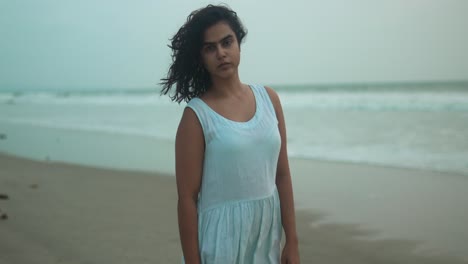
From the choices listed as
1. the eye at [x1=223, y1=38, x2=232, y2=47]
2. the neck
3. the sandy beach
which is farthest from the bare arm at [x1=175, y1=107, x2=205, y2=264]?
the sandy beach

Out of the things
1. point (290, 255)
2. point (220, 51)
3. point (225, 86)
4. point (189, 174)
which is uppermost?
point (220, 51)

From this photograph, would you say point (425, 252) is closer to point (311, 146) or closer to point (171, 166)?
point (171, 166)

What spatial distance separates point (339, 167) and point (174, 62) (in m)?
6.38

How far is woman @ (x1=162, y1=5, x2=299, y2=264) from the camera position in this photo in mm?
1821

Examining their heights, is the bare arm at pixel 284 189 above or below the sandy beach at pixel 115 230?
above

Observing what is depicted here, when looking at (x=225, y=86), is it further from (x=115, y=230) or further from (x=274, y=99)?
(x=115, y=230)

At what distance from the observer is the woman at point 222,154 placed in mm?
1821

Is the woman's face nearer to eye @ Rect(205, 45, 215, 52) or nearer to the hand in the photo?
eye @ Rect(205, 45, 215, 52)

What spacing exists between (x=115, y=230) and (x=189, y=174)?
3.12 meters

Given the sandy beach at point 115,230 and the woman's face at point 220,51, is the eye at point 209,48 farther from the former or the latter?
the sandy beach at point 115,230

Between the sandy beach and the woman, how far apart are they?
221 cm

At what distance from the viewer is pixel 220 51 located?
1.88 m

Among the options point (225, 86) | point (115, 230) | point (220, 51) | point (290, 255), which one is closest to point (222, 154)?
point (225, 86)

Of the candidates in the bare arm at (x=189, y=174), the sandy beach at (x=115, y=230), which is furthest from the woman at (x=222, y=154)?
the sandy beach at (x=115, y=230)
